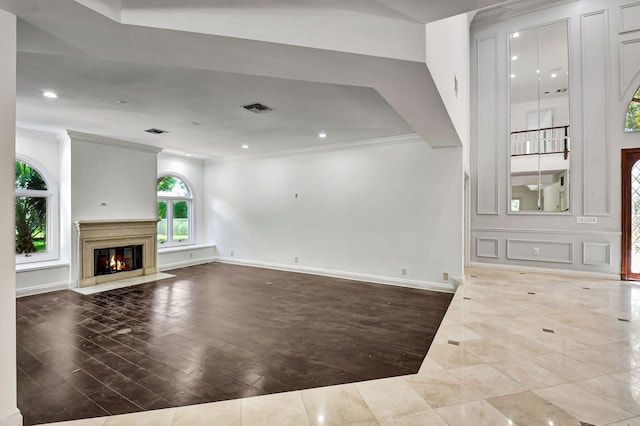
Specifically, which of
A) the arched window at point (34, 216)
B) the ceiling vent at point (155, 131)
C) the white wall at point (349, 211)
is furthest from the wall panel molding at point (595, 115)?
the arched window at point (34, 216)

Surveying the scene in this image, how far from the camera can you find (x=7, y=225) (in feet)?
5.35

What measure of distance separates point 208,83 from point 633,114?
23.8ft

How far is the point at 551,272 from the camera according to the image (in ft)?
Result: 19.5

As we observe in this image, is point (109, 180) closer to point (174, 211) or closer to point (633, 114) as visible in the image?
point (174, 211)

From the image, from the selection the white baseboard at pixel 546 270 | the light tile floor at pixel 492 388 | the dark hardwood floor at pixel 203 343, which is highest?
the white baseboard at pixel 546 270

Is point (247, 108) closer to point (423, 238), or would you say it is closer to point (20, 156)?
point (423, 238)

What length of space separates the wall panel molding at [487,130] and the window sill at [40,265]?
8.35 meters

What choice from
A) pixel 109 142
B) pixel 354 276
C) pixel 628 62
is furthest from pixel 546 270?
pixel 109 142

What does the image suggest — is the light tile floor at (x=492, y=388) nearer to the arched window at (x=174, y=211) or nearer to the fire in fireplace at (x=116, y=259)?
the fire in fireplace at (x=116, y=259)

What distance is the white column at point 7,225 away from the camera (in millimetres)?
1610

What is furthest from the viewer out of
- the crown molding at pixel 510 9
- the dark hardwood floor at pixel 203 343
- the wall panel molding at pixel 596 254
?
the crown molding at pixel 510 9

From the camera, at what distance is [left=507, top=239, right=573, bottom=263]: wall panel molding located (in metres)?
5.91

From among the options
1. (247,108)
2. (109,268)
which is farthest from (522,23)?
(109,268)

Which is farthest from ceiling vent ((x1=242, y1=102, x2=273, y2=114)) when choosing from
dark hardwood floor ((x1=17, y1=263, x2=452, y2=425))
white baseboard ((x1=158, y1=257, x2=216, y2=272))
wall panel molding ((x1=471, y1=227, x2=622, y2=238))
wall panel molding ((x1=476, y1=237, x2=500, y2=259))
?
wall panel molding ((x1=476, y1=237, x2=500, y2=259))
